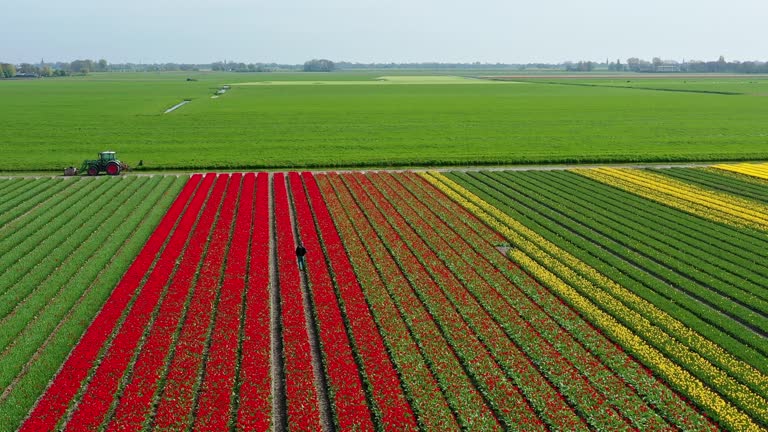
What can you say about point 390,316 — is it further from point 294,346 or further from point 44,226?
point 44,226

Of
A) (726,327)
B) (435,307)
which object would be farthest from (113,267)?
(726,327)

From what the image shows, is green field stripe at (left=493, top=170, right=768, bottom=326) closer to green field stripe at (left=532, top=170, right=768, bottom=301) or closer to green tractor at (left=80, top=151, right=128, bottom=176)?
green field stripe at (left=532, top=170, right=768, bottom=301)

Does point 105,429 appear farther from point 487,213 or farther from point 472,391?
point 487,213

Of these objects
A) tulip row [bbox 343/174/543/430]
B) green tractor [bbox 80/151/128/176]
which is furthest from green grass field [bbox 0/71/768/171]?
tulip row [bbox 343/174/543/430]

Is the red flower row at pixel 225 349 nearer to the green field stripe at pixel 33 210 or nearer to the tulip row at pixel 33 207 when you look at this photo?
the tulip row at pixel 33 207

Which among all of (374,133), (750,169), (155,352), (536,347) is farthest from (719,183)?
(155,352)

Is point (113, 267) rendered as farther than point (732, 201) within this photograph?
No
